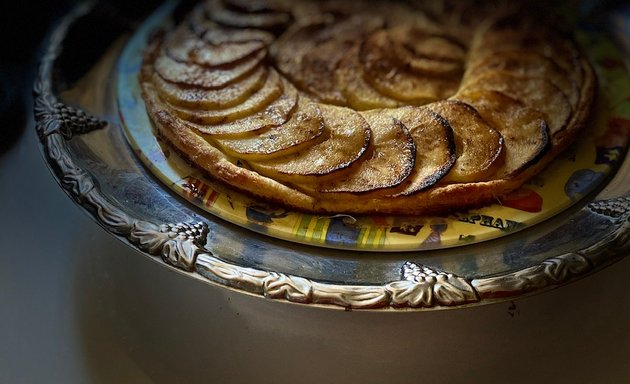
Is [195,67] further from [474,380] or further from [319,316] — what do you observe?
[474,380]

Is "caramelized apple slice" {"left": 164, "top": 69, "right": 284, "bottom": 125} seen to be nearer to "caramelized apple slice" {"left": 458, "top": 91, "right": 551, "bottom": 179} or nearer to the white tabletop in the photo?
the white tabletop

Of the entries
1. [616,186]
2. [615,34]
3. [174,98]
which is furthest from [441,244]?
[615,34]

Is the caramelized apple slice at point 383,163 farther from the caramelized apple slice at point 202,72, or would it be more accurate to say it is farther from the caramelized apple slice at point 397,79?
the caramelized apple slice at point 202,72

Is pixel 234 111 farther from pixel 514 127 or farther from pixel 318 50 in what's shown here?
pixel 514 127

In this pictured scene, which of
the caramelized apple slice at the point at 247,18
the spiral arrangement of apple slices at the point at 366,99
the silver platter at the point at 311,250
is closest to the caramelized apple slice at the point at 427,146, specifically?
the spiral arrangement of apple slices at the point at 366,99

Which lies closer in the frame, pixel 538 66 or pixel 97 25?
pixel 538 66
